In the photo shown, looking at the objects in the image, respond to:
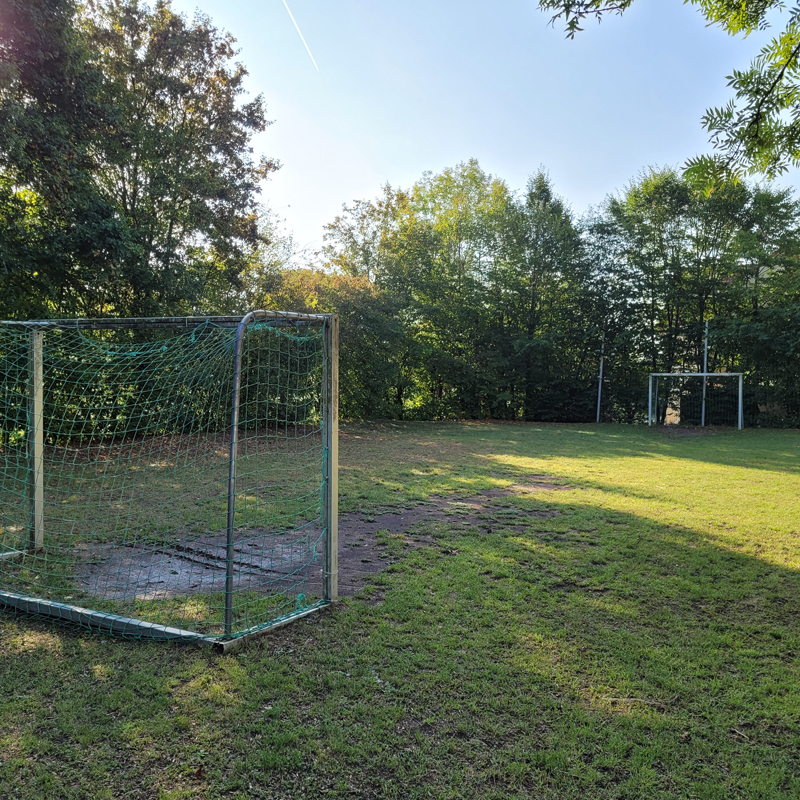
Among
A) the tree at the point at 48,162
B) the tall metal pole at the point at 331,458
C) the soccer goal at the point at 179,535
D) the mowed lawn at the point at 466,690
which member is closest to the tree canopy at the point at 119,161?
the tree at the point at 48,162

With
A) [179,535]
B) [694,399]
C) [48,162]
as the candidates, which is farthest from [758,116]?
[694,399]

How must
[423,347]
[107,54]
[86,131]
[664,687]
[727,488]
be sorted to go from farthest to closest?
1. [423,347]
2. [107,54]
3. [86,131]
4. [727,488]
5. [664,687]

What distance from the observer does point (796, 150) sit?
2.71m

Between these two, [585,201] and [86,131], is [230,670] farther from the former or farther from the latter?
[585,201]

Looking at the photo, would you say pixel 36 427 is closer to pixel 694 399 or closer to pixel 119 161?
pixel 119 161

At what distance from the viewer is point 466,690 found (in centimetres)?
238

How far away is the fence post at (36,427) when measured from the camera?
398cm

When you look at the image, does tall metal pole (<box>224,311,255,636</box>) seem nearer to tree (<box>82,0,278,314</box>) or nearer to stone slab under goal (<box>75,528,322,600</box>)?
stone slab under goal (<box>75,528,322,600</box>)

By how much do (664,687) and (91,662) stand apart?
8.74 ft

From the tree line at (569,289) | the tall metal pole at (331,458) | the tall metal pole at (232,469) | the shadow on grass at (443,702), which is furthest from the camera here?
the tree line at (569,289)

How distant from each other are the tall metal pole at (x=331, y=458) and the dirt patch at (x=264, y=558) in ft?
0.80

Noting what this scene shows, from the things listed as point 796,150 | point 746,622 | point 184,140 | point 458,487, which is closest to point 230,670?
point 746,622

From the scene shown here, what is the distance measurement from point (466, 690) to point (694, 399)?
59.4 ft

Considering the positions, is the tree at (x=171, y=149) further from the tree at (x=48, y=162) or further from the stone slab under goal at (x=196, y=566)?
the stone slab under goal at (x=196, y=566)
